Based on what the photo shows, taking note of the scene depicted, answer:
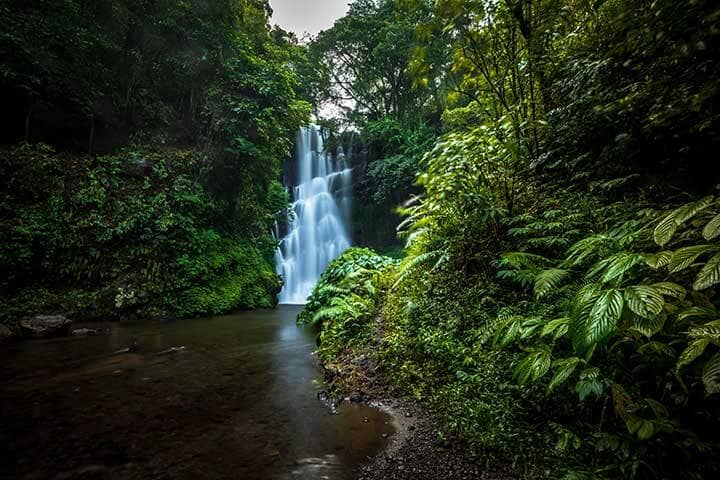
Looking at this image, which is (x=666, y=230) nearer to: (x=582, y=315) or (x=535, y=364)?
(x=582, y=315)

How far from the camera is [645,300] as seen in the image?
4.85 ft

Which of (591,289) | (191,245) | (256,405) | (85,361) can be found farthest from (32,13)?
(591,289)

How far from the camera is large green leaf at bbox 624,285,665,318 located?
Result: 4.67 ft

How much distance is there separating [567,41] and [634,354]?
183 inches

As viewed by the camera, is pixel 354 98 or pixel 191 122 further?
pixel 354 98

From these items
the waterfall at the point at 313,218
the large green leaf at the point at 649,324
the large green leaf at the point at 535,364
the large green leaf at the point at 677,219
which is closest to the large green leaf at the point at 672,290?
the large green leaf at the point at 649,324

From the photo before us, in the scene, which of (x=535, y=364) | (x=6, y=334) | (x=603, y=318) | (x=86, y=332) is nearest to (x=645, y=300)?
(x=603, y=318)

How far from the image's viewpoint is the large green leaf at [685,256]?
151 centimetres

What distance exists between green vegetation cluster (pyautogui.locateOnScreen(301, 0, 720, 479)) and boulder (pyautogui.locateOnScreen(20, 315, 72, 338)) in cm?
643

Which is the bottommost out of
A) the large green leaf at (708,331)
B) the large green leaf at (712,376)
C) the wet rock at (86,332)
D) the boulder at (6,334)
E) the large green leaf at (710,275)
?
the wet rock at (86,332)

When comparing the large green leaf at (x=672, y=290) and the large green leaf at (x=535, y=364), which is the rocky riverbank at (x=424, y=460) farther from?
the large green leaf at (x=672, y=290)

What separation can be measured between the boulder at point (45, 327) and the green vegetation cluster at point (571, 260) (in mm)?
6428

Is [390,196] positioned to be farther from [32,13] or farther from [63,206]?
[32,13]

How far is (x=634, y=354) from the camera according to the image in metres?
1.81
